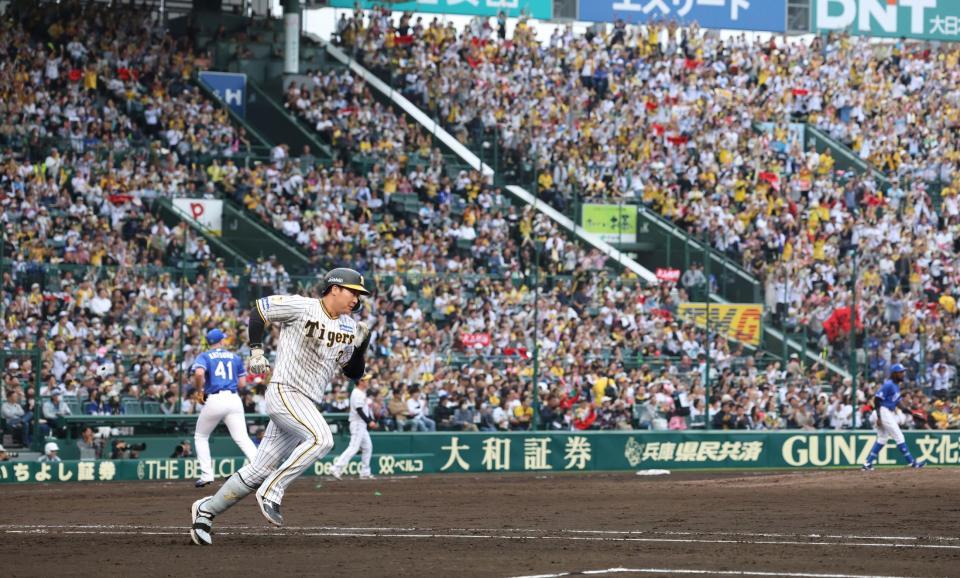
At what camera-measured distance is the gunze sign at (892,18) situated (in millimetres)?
44844

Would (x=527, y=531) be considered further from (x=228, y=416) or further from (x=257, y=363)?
(x=228, y=416)

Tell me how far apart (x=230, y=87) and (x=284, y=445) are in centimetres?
2559

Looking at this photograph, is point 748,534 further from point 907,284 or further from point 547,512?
point 907,284

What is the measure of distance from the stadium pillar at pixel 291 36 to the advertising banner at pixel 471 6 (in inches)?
102

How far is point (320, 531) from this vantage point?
1273 centimetres

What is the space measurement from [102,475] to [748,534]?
44.4ft

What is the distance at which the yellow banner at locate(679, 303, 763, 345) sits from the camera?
3037cm

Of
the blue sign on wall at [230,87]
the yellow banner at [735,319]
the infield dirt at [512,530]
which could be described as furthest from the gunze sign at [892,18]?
the infield dirt at [512,530]

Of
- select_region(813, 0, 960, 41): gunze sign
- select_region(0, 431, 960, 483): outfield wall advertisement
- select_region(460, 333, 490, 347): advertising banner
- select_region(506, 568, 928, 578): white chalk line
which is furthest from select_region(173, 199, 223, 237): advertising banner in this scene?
select_region(506, 568, 928, 578): white chalk line

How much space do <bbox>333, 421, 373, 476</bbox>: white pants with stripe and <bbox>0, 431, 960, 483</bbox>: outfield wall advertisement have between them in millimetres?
922

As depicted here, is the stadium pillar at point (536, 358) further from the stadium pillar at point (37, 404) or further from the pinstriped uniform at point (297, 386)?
the pinstriped uniform at point (297, 386)

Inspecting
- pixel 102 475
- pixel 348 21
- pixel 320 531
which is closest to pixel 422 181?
pixel 348 21

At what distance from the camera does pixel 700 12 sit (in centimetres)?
4322

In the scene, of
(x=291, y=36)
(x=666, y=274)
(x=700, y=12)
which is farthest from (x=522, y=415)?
(x=700, y=12)
